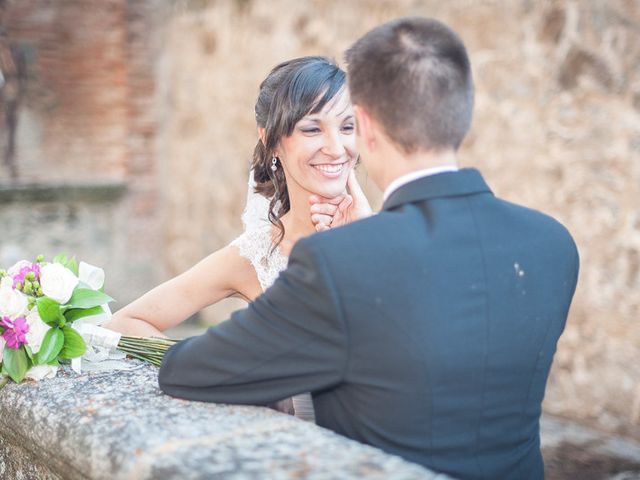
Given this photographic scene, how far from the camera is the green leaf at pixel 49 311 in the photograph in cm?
209

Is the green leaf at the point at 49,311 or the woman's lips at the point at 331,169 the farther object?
the woman's lips at the point at 331,169

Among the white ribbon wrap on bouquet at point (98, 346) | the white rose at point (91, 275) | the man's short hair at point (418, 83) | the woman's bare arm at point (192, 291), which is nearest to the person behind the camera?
the man's short hair at point (418, 83)

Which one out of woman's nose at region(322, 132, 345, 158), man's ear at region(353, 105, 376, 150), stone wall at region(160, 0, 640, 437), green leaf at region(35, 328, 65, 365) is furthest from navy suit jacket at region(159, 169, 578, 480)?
stone wall at region(160, 0, 640, 437)

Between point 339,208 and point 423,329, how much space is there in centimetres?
142

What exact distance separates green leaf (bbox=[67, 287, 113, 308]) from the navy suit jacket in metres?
Answer: 0.59

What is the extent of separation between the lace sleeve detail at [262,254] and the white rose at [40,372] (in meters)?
1.00

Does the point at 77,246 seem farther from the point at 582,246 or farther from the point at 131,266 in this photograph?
the point at 582,246

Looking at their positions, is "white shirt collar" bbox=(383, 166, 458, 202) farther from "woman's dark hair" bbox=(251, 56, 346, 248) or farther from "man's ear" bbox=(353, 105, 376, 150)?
"woman's dark hair" bbox=(251, 56, 346, 248)

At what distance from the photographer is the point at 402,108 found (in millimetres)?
1584

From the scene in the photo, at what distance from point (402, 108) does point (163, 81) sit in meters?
6.67

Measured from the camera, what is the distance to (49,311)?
6.91 feet

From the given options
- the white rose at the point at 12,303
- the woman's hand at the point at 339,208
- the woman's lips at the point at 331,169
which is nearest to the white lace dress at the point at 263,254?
the woman's hand at the point at 339,208

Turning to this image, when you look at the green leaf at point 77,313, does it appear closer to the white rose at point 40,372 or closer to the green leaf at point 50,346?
the green leaf at point 50,346

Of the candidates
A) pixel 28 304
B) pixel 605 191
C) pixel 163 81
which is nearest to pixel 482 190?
pixel 28 304
